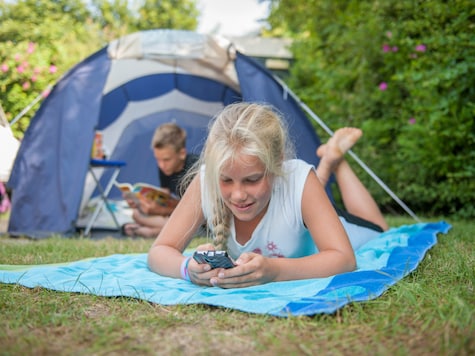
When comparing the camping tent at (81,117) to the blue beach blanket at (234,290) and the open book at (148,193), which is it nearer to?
the open book at (148,193)

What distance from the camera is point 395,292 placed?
4.55 ft

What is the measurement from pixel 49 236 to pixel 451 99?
2818mm

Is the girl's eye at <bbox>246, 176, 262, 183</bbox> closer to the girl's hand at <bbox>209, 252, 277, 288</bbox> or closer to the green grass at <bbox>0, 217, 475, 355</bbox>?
the girl's hand at <bbox>209, 252, 277, 288</bbox>

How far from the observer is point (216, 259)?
1420mm

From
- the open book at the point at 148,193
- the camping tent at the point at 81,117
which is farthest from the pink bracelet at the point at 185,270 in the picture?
the open book at the point at 148,193

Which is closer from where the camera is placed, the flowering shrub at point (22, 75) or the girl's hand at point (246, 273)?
the girl's hand at point (246, 273)

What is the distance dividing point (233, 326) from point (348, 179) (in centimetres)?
173

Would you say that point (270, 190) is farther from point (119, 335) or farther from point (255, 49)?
point (255, 49)

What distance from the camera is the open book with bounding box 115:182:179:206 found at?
350 cm

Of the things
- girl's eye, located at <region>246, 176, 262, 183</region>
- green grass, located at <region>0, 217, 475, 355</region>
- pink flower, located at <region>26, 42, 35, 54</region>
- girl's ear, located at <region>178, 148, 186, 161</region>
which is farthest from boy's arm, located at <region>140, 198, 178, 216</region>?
pink flower, located at <region>26, 42, 35, 54</region>

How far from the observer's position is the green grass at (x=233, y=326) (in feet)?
3.38

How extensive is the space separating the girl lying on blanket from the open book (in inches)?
65.6

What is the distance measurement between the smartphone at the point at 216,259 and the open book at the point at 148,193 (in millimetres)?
2078

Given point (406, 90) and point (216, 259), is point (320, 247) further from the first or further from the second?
point (406, 90)
